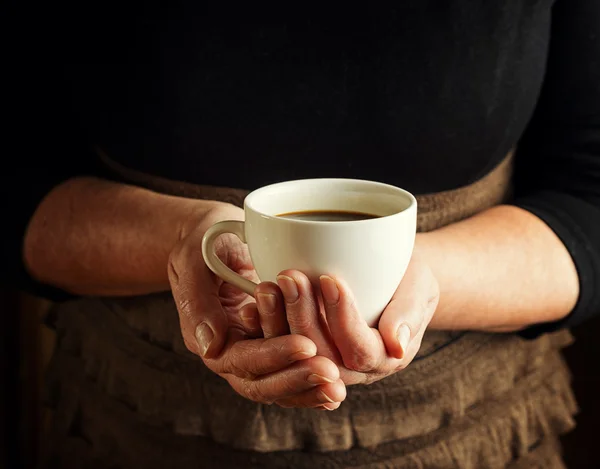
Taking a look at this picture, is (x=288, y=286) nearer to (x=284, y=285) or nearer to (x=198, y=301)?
(x=284, y=285)

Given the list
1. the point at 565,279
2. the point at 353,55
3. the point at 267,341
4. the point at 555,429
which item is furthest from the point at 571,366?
the point at 267,341

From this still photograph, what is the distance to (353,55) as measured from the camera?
69cm

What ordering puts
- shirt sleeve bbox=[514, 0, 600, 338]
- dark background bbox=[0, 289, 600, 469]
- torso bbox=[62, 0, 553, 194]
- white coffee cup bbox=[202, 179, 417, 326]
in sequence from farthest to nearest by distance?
dark background bbox=[0, 289, 600, 469] → shirt sleeve bbox=[514, 0, 600, 338] → torso bbox=[62, 0, 553, 194] → white coffee cup bbox=[202, 179, 417, 326]

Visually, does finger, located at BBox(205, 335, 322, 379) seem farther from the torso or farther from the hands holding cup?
the torso

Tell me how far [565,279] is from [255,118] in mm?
409

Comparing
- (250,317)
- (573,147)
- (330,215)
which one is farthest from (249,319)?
(573,147)

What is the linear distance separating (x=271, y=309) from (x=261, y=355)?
42mm

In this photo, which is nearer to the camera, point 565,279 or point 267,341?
point 267,341

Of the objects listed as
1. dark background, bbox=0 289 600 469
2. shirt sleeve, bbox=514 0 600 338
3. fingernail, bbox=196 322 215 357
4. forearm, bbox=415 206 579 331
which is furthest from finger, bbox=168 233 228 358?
dark background, bbox=0 289 600 469

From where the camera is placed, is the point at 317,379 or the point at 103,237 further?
the point at 103,237

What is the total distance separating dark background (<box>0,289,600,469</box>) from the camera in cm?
129

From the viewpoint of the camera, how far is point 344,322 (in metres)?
0.45

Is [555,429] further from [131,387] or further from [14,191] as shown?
[14,191]

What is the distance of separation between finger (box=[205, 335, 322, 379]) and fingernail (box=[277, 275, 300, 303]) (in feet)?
0.11
